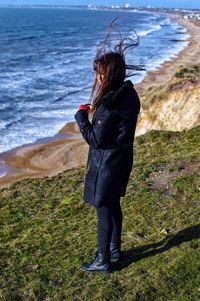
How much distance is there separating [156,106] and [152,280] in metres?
9.81

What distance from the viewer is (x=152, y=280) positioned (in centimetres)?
538

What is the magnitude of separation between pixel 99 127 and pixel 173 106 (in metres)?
9.77

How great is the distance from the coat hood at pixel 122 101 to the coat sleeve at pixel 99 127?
2.7 inches

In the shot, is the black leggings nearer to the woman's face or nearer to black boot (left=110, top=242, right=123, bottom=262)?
black boot (left=110, top=242, right=123, bottom=262)

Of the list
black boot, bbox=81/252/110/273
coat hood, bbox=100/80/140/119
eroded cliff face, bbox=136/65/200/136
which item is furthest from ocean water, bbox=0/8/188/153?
eroded cliff face, bbox=136/65/200/136

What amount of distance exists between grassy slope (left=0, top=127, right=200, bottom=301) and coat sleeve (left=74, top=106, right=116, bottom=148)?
143 centimetres

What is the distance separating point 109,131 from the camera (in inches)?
194

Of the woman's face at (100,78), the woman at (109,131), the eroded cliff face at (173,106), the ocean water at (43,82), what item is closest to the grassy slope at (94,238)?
the woman at (109,131)

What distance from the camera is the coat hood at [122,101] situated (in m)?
4.87

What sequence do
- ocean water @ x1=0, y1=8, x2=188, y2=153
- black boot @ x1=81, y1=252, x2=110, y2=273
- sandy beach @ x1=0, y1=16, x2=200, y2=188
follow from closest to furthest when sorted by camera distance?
black boot @ x1=81, y1=252, x2=110, y2=273, sandy beach @ x1=0, y1=16, x2=200, y2=188, ocean water @ x1=0, y1=8, x2=188, y2=153

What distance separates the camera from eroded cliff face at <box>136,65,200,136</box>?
45.9ft

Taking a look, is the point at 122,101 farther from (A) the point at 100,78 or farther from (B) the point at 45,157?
(B) the point at 45,157

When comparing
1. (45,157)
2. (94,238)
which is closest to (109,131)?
(94,238)

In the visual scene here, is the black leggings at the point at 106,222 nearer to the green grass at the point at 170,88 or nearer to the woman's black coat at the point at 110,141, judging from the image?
the woman's black coat at the point at 110,141
